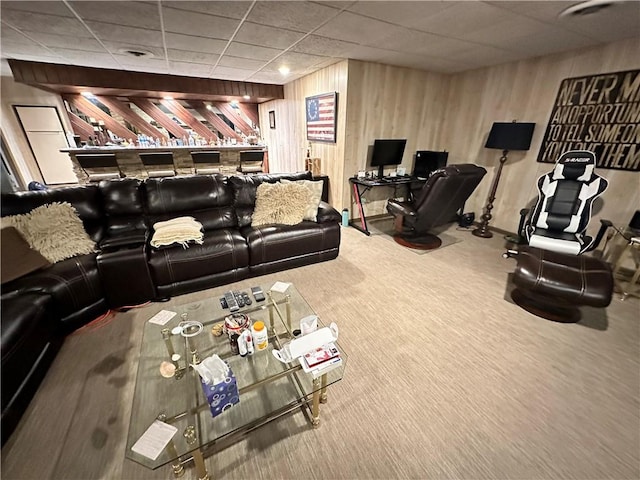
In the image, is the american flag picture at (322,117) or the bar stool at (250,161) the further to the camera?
the bar stool at (250,161)

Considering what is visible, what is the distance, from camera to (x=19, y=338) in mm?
1359

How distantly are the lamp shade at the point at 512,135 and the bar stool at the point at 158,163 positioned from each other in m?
5.46

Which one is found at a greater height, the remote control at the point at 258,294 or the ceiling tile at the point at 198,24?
the ceiling tile at the point at 198,24

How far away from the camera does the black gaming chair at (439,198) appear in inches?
99.8

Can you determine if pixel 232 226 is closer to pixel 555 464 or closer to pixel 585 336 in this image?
pixel 555 464

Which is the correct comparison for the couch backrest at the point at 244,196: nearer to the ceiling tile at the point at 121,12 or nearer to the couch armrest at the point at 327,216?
the couch armrest at the point at 327,216

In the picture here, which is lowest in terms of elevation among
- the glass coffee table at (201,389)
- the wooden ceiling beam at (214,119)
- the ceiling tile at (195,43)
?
the glass coffee table at (201,389)

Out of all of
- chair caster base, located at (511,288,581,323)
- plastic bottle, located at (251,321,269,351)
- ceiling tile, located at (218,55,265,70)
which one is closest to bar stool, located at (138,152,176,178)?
ceiling tile, located at (218,55,265,70)

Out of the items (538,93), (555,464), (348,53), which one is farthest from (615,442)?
(348,53)

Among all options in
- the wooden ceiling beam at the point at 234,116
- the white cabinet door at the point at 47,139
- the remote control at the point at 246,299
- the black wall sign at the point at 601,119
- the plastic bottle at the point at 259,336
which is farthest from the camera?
the wooden ceiling beam at the point at 234,116

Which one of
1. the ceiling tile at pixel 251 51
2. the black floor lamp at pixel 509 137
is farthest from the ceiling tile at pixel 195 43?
the black floor lamp at pixel 509 137

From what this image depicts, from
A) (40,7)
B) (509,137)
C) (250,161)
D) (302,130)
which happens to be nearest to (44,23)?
(40,7)

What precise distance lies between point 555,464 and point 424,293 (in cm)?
134

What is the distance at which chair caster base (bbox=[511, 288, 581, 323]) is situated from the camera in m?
2.00
